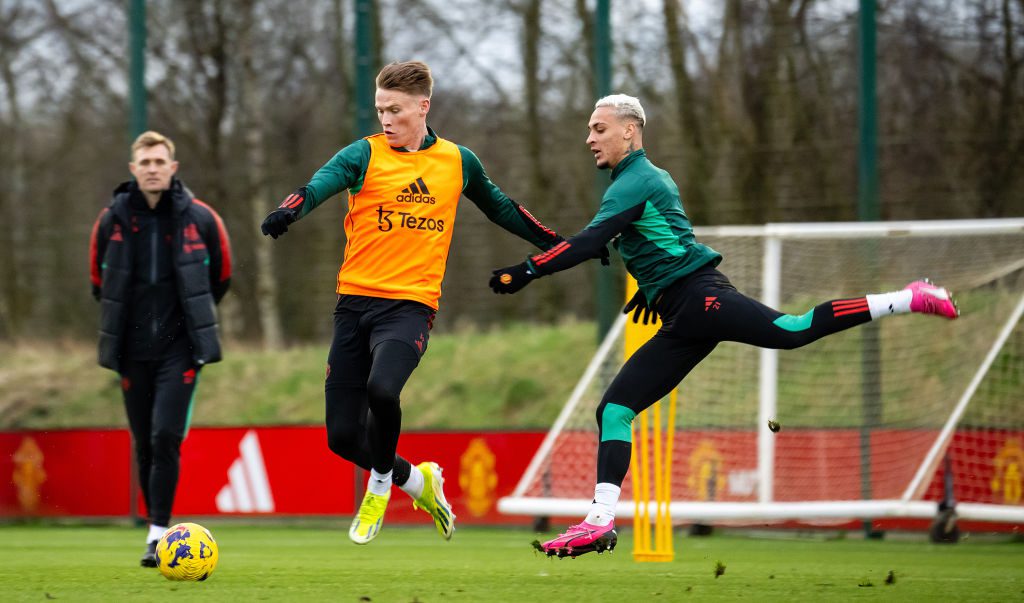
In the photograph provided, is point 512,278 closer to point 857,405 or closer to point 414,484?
point 414,484

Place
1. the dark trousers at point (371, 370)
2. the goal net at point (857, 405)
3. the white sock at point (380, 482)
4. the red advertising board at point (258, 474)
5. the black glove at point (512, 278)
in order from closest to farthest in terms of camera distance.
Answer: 1. the black glove at point (512, 278)
2. the dark trousers at point (371, 370)
3. the white sock at point (380, 482)
4. the goal net at point (857, 405)
5. the red advertising board at point (258, 474)

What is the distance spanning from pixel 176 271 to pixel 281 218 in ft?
6.42

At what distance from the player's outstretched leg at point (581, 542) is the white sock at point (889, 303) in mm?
1598

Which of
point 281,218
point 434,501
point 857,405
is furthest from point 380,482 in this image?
point 857,405

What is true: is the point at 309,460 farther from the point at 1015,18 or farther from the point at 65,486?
the point at 1015,18

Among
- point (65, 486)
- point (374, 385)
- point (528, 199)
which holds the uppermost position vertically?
point (528, 199)

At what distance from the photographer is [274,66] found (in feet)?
46.9

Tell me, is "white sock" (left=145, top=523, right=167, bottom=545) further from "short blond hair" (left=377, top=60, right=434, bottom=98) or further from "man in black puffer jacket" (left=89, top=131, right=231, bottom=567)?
"short blond hair" (left=377, top=60, right=434, bottom=98)

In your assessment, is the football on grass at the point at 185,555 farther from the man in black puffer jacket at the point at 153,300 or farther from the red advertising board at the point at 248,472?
the red advertising board at the point at 248,472

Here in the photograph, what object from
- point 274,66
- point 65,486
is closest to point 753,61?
point 274,66

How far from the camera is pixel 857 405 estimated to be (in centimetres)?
1102

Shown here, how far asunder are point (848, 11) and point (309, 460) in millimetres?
6107

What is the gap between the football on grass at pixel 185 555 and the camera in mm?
6027

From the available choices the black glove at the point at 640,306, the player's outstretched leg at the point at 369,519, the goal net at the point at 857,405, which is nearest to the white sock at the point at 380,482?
the player's outstretched leg at the point at 369,519
